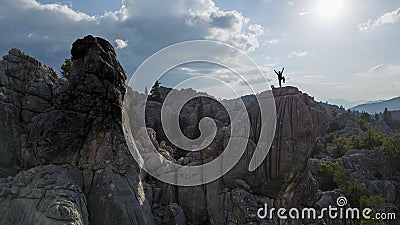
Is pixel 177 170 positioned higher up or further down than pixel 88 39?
further down

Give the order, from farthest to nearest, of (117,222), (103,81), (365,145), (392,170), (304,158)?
(365,145), (392,170), (304,158), (103,81), (117,222)

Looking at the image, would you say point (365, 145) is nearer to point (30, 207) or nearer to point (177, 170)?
point (177, 170)

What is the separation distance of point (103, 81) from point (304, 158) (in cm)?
1426

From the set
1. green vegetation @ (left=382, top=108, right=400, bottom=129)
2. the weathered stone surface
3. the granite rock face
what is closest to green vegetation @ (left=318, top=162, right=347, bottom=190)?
the granite rock face

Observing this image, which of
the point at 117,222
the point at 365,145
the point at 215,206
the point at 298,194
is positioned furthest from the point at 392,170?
the point at 117,222

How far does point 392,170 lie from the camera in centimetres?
5503

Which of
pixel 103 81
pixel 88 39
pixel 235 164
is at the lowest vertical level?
pixel 235 164

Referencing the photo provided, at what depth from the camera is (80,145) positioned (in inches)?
777

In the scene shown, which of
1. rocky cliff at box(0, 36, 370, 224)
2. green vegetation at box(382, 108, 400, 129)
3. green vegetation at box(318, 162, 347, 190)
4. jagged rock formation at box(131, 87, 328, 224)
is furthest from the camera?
green vegetation at box(382, 108, 400, 129)

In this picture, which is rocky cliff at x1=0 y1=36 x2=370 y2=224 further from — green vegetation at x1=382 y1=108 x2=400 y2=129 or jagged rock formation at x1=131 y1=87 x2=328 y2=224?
green vegetation at x1=382 y1=108 x2=400 y2=129

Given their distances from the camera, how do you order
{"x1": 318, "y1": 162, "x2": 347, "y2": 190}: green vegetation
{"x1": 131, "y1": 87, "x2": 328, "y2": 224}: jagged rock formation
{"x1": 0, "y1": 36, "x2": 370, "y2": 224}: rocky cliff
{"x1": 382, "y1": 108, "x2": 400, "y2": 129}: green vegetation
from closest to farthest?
1. {"x1": 0, "y1": 36, "x2": 370, "y2": 224}: rocky cliff
2. {"x1": 131, "y1": 87, "x2": 328, "y2": 224}: jagged rock formation
3. {"x1": 318, "y1": 162, "x2": 347, "y2": 190}: green vegetation
4. {"x1": 382, "y1": 108, "x2": 400, "y2": 129}: green vegetation

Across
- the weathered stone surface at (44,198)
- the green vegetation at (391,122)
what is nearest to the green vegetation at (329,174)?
the weathered stone surface at (44,198)

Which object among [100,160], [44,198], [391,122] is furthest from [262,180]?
[391,122]

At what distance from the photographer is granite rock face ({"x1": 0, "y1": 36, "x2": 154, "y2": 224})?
17562mm
